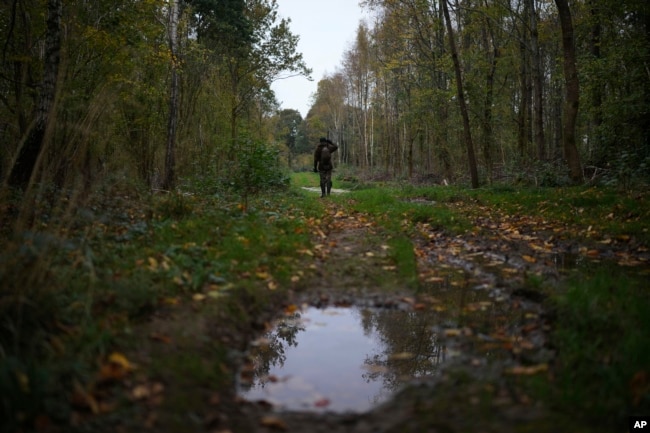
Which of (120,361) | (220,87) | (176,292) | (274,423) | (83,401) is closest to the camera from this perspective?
(83,401)

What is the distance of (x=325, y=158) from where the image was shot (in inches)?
569

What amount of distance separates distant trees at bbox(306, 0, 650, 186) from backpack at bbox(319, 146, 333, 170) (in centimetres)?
486

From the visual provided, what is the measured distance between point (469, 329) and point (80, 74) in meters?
11.1

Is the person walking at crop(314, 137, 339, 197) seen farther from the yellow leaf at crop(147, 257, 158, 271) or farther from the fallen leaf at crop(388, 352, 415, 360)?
the fallen leaf at crop(388, 352, 415, 360)

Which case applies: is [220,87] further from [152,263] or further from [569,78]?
[152,263]

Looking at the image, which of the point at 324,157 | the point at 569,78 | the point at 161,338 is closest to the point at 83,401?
the point at 161,338

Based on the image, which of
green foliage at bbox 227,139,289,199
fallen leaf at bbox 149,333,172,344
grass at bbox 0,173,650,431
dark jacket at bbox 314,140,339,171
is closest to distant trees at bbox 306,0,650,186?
dark jacket at bbox 314,140,339,171

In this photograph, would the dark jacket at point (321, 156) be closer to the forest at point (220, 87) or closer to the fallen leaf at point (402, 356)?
the forest at point (220, 87)

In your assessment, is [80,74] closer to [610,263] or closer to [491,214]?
[491,214]

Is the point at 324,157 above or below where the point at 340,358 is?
above

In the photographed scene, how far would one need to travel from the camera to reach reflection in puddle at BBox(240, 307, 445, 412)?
2.98 m

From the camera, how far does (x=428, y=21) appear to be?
22000 millimetres

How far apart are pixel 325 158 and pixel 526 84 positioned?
1309cm

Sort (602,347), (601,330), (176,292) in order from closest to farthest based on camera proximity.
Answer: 1. (602,347)
2. (601,330)
3. (176,292)
